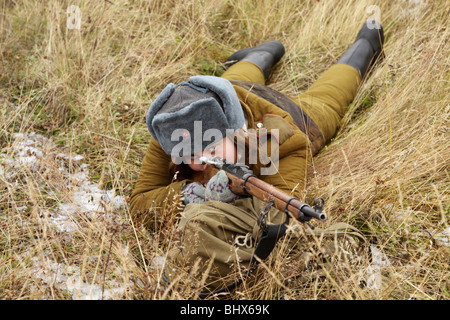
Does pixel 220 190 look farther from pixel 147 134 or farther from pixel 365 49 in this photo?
pixel 365 49

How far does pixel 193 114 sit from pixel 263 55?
2.05 m

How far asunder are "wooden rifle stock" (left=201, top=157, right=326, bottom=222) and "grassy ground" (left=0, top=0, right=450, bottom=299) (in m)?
0.28

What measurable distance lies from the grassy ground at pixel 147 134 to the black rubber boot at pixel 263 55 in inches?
6.4

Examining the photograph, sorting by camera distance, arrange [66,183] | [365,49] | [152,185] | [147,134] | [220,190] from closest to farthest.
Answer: [220,190] → [152,185] → [66,183] → [147,134] → [365,49]

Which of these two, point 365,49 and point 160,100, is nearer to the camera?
point 160,100

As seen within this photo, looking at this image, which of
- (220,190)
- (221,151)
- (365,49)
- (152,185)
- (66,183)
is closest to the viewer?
(220,190)

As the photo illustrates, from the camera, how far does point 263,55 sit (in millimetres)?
4305

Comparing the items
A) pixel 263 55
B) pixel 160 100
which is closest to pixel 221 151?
pixel 160 100

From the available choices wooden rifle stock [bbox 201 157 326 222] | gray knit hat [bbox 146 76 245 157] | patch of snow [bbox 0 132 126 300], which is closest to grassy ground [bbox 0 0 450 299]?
patch of snow [bbox 0 132 126 300]

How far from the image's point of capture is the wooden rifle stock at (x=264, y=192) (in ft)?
6.07

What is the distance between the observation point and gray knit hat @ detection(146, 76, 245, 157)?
98.5 inches
